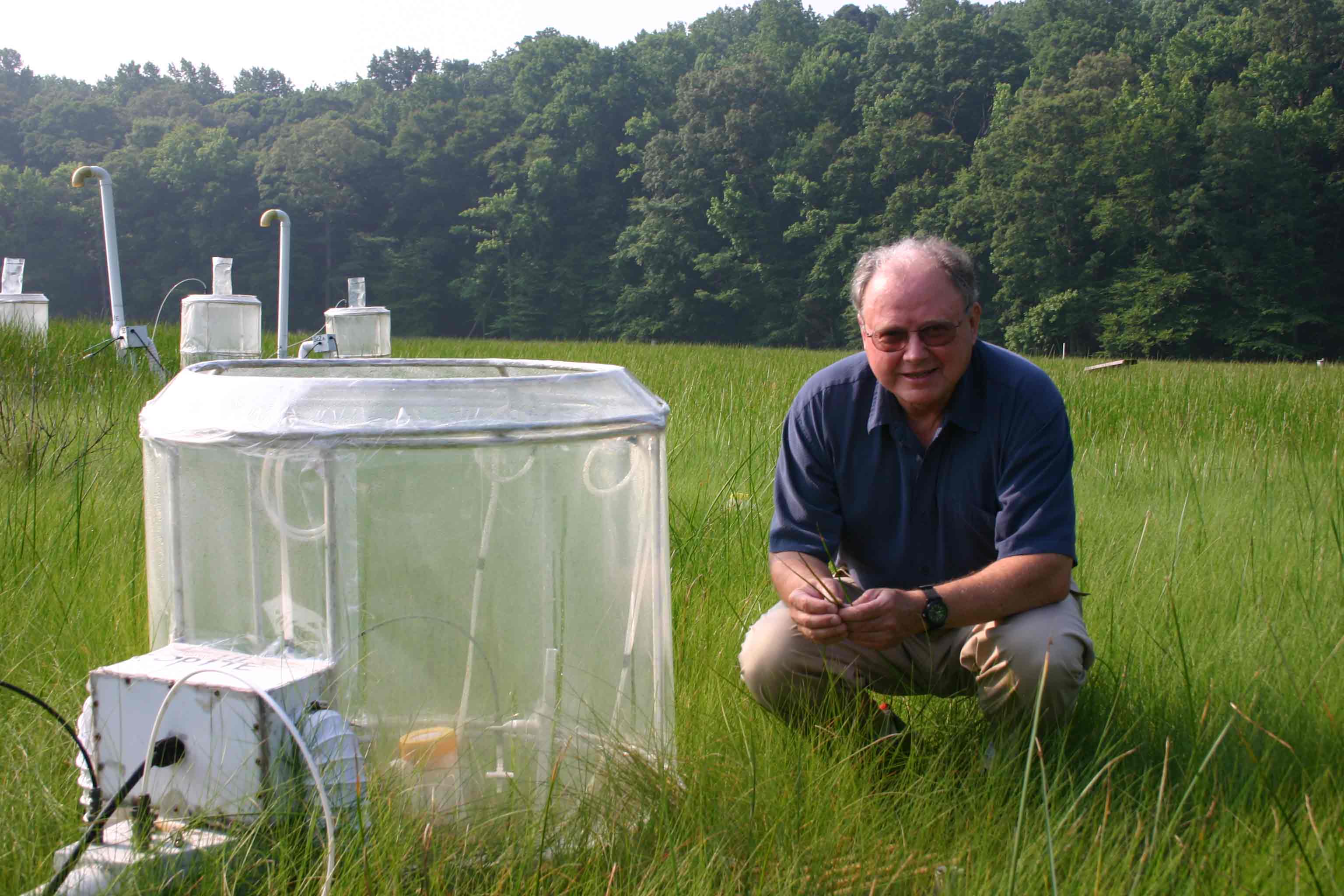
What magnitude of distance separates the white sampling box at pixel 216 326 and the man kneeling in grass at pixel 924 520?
6.10m

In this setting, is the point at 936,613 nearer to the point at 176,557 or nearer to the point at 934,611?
the point at 934,611

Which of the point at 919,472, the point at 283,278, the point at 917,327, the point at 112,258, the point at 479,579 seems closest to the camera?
the point at 479,579

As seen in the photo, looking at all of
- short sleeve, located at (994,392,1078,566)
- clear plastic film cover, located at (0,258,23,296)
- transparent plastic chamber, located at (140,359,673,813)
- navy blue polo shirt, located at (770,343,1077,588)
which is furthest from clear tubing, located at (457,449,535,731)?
clear plastic film cover, located at (0,258,23,296)

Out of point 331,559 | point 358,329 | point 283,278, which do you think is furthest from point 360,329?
point 331,559

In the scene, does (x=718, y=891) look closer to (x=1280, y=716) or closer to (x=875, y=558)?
(x=875, y=558)

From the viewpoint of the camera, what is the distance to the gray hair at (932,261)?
92.4 inches

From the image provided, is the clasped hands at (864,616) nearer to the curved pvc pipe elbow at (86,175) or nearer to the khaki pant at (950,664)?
the khaki pant at (950,664)

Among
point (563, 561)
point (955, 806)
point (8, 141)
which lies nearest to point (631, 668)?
point (563, 561)

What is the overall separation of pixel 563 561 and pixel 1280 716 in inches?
64.9

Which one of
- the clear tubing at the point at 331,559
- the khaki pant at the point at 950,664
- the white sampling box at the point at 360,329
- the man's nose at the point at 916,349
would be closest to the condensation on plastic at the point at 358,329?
the white sampling box at the point at 360,329

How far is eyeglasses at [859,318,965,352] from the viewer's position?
232 cm

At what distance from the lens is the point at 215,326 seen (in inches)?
304

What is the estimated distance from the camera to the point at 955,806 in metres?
2.04

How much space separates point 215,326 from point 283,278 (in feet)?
2.28
